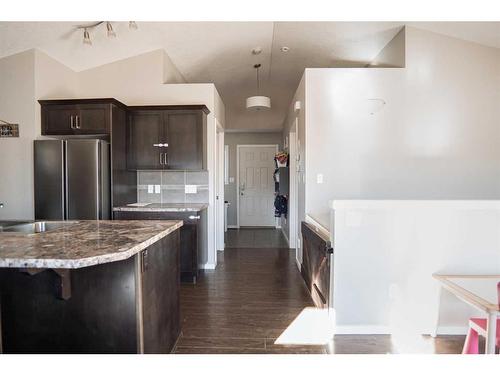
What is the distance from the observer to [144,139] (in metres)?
3.52

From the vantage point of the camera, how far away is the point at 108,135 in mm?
3172

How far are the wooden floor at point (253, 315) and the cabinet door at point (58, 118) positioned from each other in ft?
7.25

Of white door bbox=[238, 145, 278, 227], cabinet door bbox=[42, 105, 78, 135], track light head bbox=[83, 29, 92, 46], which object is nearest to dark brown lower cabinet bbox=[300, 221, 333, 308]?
cabinet door bbox=[42, 105, 78, 135]

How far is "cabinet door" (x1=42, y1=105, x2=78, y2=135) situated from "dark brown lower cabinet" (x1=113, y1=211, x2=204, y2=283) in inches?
43.3

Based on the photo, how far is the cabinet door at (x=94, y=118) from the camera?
10.2 ft

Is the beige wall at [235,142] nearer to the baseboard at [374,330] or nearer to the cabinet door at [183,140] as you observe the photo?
the cabinet door at [183,140]

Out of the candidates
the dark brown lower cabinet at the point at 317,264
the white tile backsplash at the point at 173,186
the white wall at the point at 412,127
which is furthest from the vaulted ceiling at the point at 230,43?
the dark brown lower cabinet at the point at 317,264

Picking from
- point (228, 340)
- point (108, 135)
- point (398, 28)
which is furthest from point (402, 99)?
point (108, 135)

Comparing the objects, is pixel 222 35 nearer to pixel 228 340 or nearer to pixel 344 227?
pixel 344 227

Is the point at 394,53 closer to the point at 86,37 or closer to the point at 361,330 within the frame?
the point at 361,330

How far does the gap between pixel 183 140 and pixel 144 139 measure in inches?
19.5

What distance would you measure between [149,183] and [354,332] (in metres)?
2.94

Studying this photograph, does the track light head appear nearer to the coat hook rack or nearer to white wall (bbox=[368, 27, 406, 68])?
the coat hook rack
